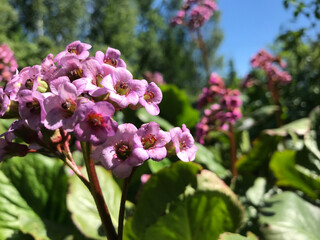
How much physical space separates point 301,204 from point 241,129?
1.14 metres

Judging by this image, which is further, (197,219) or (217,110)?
(217,110)

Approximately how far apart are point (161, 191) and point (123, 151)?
363mm

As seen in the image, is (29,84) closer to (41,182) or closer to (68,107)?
(68,107)

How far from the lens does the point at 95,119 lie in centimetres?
58

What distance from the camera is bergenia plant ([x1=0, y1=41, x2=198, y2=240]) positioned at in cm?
59

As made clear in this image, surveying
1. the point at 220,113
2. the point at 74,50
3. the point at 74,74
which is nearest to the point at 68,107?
the point at 74,74

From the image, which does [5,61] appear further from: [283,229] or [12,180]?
[283,229]

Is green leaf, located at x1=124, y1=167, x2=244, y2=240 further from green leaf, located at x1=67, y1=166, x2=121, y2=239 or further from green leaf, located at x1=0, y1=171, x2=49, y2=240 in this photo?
green leaf, located at x1=0, y1=171, x2=49, y2=240

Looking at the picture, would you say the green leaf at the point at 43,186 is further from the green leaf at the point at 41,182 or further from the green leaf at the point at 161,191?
the green leaf at the point at 161,191

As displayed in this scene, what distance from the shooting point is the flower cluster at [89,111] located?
0.59 meters

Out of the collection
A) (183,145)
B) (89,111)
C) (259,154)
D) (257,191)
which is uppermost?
(89,111)

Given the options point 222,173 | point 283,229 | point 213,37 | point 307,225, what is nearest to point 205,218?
point 283,229

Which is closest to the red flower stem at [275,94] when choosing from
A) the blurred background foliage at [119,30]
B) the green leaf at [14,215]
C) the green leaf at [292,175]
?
the green leaf at [292,175]

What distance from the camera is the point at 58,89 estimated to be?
24.0 inches
